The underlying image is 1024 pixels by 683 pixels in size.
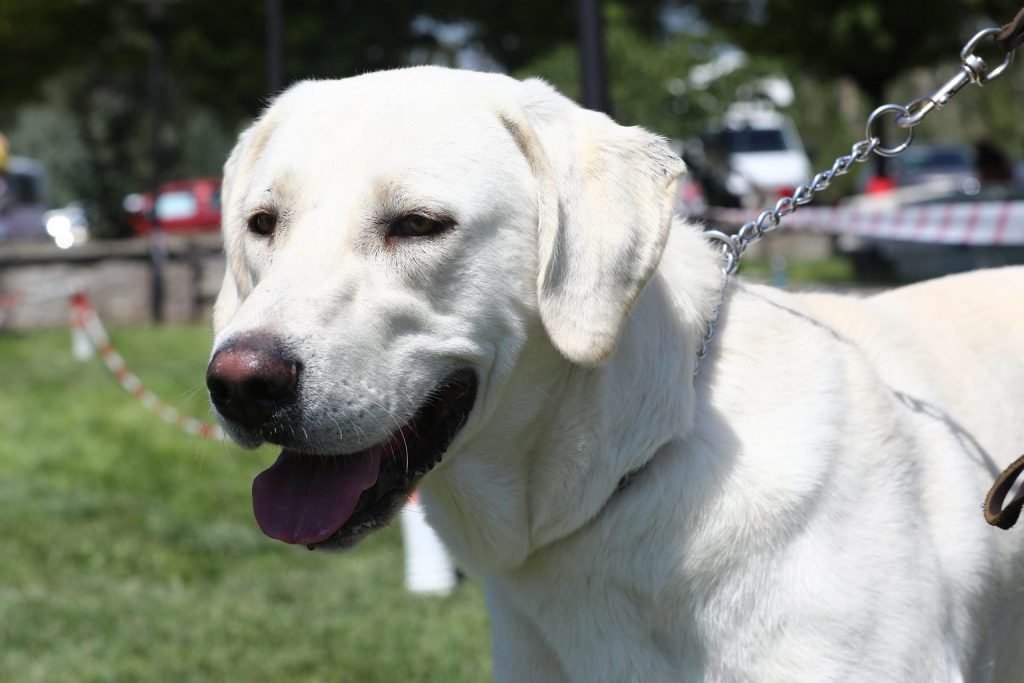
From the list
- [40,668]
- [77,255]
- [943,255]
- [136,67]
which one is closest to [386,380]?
[40,668]

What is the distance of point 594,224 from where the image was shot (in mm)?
2492

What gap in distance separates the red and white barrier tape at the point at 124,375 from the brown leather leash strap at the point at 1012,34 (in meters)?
4.26

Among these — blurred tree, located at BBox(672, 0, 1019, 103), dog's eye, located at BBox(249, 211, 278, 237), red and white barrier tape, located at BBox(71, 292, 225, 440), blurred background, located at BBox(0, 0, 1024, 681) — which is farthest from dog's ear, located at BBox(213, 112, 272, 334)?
blurred tree, located at BBox(672, 0, 1019, 103)

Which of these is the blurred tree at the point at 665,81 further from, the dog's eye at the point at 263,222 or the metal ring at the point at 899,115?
the dog's eye at the point at 263,222

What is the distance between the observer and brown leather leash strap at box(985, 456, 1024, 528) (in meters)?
2.57

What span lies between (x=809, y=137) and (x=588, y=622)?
3068cm

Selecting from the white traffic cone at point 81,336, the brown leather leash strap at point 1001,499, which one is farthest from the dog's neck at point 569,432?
the white traffic cone at point 81,336

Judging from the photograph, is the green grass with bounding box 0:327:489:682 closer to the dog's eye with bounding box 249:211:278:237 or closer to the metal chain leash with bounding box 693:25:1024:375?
the dog's eye with bounding box 249:211:278:237

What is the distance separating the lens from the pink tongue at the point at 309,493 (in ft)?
8.06

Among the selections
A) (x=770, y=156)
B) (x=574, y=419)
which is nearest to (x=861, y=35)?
(x=770, y=156)

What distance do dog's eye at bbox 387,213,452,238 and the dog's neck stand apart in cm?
30

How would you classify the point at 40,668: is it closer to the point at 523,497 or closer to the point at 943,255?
the point at 523,497

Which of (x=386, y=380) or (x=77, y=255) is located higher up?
(x=386, y=380)

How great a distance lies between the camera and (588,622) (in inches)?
101
